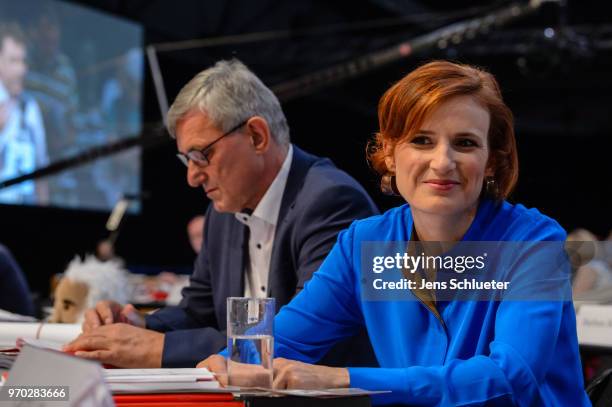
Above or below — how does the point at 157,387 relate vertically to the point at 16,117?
below

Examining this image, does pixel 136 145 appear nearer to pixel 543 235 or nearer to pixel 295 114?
pixel 543 235

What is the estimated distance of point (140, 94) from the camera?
8188 millimetres

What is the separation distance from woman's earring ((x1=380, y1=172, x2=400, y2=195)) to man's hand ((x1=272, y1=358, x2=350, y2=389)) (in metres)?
0.49

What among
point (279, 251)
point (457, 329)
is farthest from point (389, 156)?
Answer: point (279, 251)

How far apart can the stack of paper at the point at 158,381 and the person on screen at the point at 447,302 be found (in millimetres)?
112

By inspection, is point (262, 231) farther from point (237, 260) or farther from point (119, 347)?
point (119, 347)

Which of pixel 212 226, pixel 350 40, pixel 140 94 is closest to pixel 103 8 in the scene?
pixel 140 94

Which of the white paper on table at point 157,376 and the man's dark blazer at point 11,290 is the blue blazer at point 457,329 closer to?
the white paper on table at point 157,376

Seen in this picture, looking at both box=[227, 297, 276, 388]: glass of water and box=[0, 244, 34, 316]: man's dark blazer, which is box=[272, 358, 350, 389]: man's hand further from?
box=[0, 244, 34, 316]: man's dark blazer

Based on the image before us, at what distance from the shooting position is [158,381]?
108 centimetres

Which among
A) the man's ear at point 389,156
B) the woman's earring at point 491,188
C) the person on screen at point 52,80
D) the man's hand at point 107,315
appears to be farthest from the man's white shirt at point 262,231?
the person on screen at point 52,80

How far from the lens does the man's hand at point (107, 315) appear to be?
1964mm

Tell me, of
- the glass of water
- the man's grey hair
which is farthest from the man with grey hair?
the glass of water

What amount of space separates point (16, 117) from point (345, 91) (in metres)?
5.22
